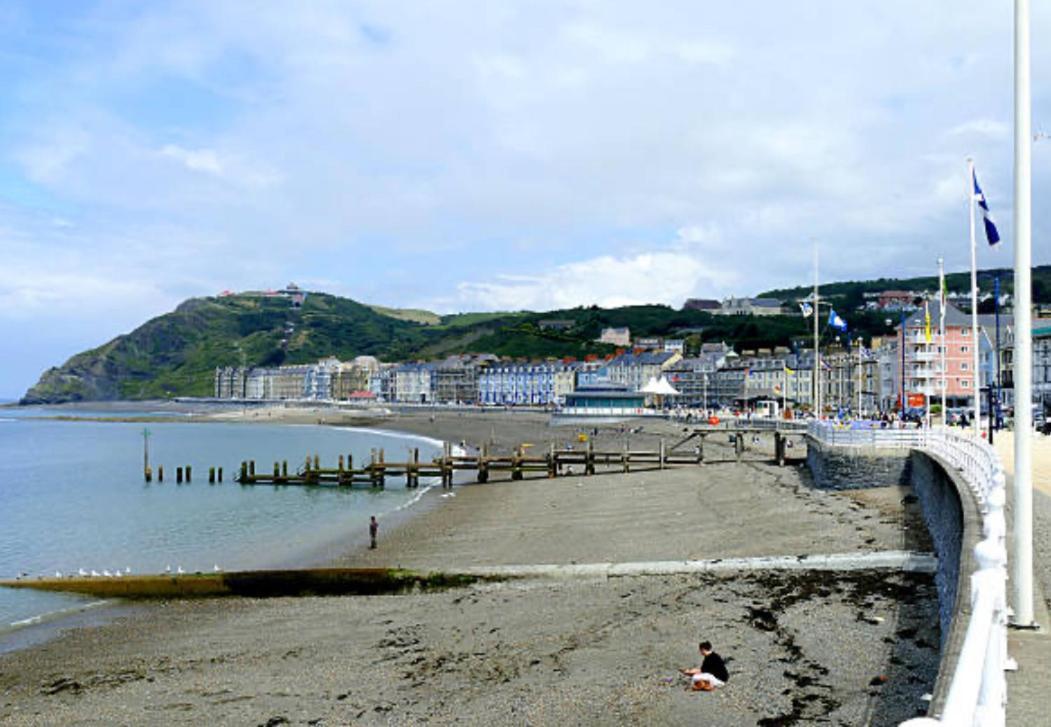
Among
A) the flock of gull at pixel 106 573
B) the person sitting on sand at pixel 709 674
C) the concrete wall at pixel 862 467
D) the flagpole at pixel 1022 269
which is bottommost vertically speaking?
the flock of gull at pixel 106 573

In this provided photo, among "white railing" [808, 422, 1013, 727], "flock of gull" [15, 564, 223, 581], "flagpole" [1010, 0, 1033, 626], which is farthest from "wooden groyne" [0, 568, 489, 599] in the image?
"white railing" [808, 422, 1013, 727]

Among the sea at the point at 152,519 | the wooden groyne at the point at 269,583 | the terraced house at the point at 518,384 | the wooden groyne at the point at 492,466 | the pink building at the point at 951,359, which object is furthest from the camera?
the terraced house at the point at 518,384

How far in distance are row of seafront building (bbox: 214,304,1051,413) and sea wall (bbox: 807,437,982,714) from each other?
577cm

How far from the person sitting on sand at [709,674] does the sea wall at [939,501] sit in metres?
2.68

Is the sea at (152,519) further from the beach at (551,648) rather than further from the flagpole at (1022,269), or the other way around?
the flagpole at (1022,269)

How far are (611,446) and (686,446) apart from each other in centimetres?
717

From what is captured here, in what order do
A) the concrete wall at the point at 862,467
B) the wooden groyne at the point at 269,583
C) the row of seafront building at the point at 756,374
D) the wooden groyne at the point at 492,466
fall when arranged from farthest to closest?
the row of seafront building at the point at 756,374 < the wooden groyne at the point at 492,466 < the concrete wall at the point at 862,467 < the wooden groyne at the point at 269,583

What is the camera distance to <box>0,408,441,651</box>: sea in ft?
80.0

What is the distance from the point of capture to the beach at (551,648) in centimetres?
1066

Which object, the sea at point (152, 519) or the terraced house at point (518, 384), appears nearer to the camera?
the sea at point (152, 519)

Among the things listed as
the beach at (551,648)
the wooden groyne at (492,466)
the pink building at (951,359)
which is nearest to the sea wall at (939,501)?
the beach at (551,648)

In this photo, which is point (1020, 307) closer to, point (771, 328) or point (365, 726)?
point (365, 726)

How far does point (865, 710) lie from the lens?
9391mm

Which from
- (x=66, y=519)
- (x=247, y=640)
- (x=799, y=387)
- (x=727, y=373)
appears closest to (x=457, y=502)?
(x=66, y=519)
